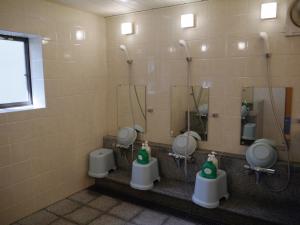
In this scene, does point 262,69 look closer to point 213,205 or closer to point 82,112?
point 213,205

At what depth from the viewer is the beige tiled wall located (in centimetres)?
230

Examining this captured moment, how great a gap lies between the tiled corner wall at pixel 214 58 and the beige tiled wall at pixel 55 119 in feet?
1.11

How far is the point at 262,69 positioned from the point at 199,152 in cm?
100

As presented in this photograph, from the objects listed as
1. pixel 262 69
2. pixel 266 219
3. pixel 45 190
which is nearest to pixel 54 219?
pixel 45 190

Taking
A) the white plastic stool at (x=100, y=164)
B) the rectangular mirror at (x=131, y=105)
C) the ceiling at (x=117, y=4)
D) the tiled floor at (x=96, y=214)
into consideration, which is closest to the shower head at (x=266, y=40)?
the ceiling at (x=117, y=4)

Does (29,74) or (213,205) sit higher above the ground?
(29,74)

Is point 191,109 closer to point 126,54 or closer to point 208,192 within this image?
point 208,192

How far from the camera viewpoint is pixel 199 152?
259 cm

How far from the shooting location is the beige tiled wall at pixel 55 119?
7.54ft

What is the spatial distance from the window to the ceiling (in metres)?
0.60

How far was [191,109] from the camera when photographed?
2.67m

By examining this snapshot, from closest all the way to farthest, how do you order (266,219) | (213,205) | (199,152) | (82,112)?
1. (266,219)
2. (213,205)
3. (199,152)
4. (82,112)

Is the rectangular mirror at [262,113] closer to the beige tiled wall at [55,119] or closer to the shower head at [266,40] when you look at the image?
the shower head at [266,40]

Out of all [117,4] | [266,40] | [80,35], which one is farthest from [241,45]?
[80,35]
